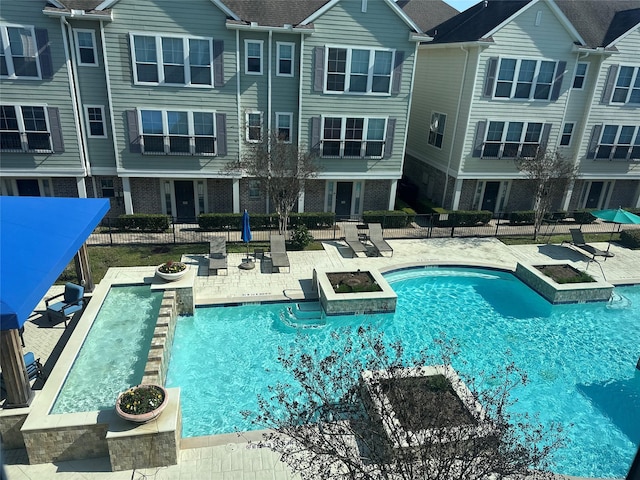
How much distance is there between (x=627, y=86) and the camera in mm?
27734

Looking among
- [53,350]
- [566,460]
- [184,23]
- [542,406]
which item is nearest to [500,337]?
[542,406]

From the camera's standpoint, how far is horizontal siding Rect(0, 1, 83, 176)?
20.5m

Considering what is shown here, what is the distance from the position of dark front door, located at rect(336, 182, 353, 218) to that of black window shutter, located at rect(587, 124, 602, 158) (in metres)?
15.1

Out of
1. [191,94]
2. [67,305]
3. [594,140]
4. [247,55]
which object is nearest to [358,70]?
[247,55]

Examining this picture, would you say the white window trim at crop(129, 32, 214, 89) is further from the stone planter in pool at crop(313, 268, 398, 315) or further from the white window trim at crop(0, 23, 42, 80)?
the stone planter in pool at crop(313, 268, 398, 315)

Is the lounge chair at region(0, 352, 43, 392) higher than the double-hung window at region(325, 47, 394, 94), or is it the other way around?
the double-hung window at region(325, 47, 394, 94)

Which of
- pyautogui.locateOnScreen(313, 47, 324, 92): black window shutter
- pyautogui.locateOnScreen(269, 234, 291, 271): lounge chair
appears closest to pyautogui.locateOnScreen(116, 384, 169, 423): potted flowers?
pyautogui.locateOnScreen(269, 234, 291, 271): lounge chair

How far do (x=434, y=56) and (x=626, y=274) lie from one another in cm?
1722

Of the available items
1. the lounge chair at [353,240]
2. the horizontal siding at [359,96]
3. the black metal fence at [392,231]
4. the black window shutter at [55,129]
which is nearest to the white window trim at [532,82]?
the horizontal siding at [359,96]

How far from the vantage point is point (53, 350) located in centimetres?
1334

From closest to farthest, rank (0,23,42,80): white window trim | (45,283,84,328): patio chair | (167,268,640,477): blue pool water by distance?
(167,268,640,477): blue pool water → (45,283,84,328): patio chair → (0,23,42,80): white window trim

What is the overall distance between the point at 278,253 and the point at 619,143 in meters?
23.1

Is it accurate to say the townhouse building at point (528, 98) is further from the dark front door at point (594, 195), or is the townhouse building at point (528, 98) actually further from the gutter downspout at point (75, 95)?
the gutter downspout at point (75, 95)

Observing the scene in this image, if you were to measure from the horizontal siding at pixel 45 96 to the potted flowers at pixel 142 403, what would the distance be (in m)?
16.5
